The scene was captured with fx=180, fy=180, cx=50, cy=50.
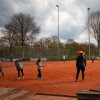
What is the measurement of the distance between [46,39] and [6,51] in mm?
36020

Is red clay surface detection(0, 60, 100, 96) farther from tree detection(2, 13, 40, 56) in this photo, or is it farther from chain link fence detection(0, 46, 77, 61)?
tree detection(2, 13, 40, 56)

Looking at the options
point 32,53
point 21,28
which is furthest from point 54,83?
point 21,28

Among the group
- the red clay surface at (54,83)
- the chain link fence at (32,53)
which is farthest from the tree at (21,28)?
the red clay surface at (54,83)

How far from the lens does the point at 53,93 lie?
7781 millimetres

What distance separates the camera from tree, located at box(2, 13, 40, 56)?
42.2 metres

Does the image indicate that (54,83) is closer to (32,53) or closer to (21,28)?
(32,53)

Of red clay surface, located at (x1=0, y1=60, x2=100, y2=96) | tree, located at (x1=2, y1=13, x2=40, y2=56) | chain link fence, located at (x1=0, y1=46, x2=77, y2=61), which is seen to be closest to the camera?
red clay surface, located at (x1=0, y1=60, x2=100, y2=96)

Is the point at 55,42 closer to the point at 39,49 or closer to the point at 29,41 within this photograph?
the point at 29,41

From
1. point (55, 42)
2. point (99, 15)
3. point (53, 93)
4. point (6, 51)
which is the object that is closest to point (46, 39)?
point (55, 42)

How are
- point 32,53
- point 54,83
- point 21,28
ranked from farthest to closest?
point 21,28, point 32,53, point 54,83

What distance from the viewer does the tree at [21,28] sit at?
42.2 metres

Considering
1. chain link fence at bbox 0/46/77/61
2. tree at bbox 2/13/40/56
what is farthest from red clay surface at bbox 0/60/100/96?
tree at bbox 2/13/40/56

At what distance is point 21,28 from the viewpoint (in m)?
42.9

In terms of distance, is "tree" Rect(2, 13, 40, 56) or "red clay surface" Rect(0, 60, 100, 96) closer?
"red clay surface" Rect(0, 60, 100, 96)
